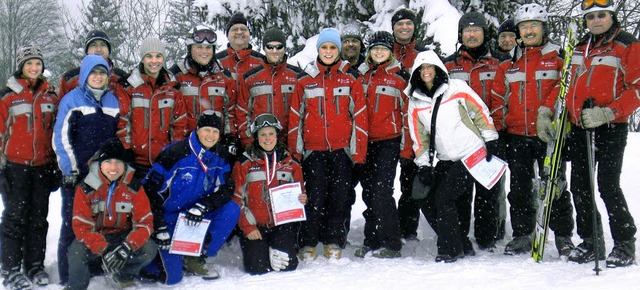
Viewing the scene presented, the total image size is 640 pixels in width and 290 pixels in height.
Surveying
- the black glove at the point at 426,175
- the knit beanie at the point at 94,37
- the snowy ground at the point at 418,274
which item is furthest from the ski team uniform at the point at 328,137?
the knit beanie at the point at 94,37

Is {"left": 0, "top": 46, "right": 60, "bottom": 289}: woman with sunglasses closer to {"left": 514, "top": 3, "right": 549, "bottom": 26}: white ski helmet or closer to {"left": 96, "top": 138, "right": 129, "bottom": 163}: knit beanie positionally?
{"left": 96, "top": 138, "right": 129, "bottom": 163}: knit beanie

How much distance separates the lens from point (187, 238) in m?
5.09

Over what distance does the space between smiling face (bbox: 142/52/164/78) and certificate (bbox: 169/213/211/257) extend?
1.47 metres

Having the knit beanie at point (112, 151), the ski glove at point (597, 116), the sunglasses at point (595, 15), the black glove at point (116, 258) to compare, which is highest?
the sunglasses at point (595, 15)

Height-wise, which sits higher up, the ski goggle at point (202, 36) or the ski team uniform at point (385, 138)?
the ski goggle at point (202, 36)

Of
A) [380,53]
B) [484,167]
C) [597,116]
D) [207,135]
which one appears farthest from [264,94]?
[597,116]

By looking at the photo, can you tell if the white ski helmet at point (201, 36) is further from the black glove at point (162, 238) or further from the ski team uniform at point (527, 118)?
the ski team uniform at point (527, 118)

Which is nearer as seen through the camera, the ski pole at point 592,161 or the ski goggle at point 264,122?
the ski pole at point 592,161

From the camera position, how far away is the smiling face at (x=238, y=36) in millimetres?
6406

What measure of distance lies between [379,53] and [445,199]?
5.39ft

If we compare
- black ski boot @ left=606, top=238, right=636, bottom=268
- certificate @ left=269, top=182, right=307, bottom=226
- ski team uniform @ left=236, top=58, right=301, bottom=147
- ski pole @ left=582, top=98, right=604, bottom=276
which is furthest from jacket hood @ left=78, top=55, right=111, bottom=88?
black ski boot @ left=606, top=238, right=636, bottom=268

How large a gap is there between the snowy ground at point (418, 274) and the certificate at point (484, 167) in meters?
0.78

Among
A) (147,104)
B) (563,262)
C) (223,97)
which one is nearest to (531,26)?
(563,262)

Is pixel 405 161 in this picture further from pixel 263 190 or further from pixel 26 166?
pixel 26 166
